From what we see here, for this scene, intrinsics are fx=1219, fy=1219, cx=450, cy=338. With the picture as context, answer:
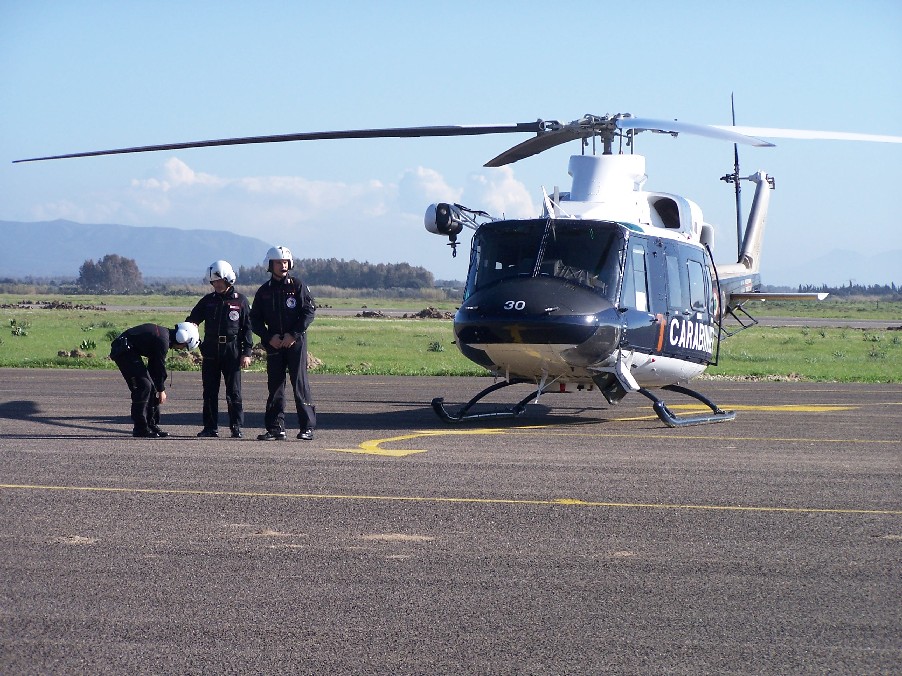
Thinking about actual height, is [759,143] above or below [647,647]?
above

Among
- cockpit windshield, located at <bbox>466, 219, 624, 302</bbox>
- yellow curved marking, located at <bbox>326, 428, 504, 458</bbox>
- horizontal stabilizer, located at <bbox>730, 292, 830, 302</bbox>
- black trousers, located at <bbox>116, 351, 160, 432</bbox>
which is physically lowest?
yellow curved marking, located at <bbox>326, 428, 504, 458</bbox>

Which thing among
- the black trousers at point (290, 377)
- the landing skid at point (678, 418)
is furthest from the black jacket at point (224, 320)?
the landing skid at point (678, 418)

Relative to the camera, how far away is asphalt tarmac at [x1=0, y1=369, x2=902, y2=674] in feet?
18.8

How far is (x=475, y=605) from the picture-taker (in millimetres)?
6480

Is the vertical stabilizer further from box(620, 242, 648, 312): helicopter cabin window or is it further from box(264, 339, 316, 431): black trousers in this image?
box(264, 339, 316, 431): black trousers

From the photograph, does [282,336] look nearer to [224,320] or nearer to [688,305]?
[224,320]

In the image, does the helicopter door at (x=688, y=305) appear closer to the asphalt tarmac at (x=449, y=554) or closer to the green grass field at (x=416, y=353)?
the asphalt tarmac at (x=449, y=554)

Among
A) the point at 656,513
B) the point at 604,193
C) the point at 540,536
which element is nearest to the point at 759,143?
the point at 604,193

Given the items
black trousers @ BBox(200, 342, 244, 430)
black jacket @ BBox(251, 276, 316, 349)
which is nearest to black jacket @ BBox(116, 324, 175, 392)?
black trousers @ BBox(200, 342, 244, 430)

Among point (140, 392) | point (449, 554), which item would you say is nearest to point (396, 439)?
point (140, 392)

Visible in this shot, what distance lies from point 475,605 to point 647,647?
1.07 meters

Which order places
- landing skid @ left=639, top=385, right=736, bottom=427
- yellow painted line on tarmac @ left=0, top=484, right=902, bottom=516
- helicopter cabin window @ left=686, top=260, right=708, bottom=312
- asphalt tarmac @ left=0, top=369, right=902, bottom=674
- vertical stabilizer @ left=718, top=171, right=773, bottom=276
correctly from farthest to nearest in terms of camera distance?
vertical stabilizer @ left=718, top=171, right=773, bottom=276 < helicopter cabin window @ left=686, top=260, right=708, bottom=312 < landing skid @ left=639, top=385, right=736, bottom=427 < yellow painted line on tarmac @ left=0, top=484, right=902, bottom=516 < asphalt tarmac @ left=0, top=369, right=902, bottom=674

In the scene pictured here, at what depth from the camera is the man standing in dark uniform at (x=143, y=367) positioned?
45.7 feet

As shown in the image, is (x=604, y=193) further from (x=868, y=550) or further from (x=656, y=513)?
(x=868, y=550)
